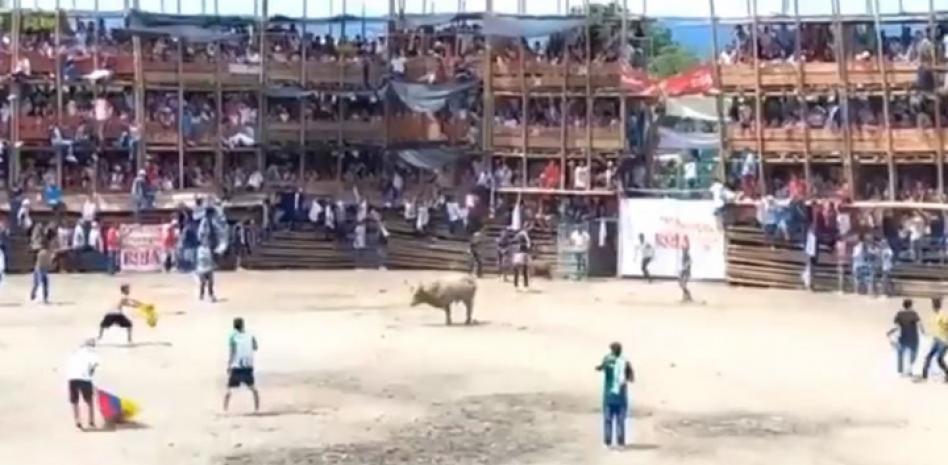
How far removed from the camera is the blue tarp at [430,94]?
59438 millimetres

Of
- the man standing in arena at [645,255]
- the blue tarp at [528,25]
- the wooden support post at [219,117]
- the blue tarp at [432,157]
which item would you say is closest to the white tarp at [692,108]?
the blue tarp at [528,25]

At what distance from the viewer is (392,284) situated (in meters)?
52.1

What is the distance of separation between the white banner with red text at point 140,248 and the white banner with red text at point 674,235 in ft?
46.2

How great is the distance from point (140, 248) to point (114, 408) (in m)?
29.9

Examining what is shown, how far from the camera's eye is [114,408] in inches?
1030

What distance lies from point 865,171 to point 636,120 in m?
7.86

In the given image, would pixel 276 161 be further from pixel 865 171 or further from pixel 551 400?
pixel 551 400

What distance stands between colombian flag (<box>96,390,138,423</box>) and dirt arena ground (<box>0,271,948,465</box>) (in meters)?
0.33

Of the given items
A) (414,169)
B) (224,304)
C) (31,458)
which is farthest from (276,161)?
(31,458)

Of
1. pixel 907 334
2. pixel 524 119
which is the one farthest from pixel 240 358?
pixel 524 119

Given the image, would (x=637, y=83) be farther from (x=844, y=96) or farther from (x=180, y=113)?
(x=180, y=113)

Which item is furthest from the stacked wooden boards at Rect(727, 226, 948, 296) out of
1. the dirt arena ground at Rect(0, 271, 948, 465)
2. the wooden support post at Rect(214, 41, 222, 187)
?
the wooden support post at Rect(214, 41, 222, 187)

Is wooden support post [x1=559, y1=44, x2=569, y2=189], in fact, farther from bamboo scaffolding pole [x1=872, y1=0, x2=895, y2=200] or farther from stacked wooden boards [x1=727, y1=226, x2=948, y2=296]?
bamboo scaffolding pole [x1=872, y1=0, x2=895, y2=200]

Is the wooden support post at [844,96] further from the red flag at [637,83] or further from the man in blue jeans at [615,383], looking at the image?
the man in blue jeans at [615,383]
